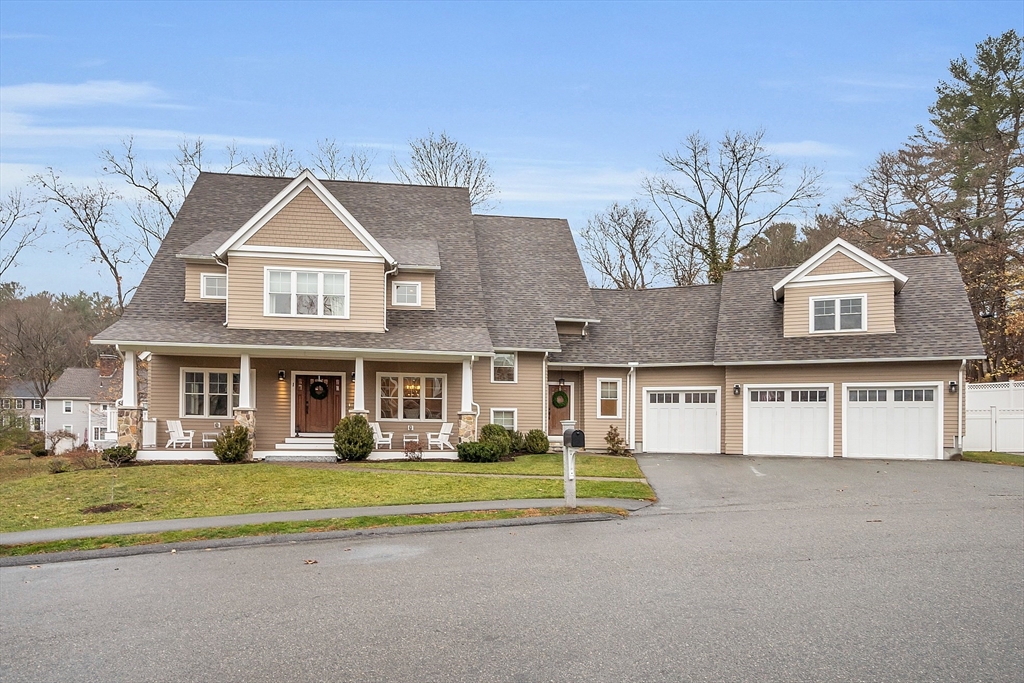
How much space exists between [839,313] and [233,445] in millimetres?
18125

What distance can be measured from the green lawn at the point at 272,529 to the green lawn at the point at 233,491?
5.15ft

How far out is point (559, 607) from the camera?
7.46 m

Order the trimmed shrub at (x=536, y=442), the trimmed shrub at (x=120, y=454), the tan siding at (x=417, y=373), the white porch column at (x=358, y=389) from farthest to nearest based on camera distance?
the trimmed shrub at (x=536, y=442)
the tan siding at (x=417, y=373)
the white porch column at (x=358, y=389)
the trimmed shrub at (x=120, y=454)

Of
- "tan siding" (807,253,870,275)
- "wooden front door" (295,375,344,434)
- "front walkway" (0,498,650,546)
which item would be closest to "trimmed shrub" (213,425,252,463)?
"wooden front door" (295,375,344,434)

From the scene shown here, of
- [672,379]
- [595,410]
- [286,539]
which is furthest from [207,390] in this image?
[672,379]

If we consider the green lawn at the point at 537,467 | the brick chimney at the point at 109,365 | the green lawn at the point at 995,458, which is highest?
the brick chimney at the point at 109,365

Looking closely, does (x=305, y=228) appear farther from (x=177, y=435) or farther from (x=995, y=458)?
(x=995, y=458)

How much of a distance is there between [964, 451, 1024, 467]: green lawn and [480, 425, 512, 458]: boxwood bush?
1314 centimetres

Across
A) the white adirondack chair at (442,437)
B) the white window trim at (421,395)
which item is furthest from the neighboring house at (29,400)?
the white adirondack chair at (442,437)

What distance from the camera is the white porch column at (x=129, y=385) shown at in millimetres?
21953

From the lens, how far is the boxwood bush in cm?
2270

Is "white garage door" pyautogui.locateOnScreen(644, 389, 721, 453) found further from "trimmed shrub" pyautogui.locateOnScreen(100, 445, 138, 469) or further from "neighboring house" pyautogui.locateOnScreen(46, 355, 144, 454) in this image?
"neighboring house" pyautogui.locateOnScreen(46, 355, 144, 454)

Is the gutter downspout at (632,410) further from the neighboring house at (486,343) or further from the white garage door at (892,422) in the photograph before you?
the white garage door at (892,422)

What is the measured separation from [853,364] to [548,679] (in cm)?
2142
